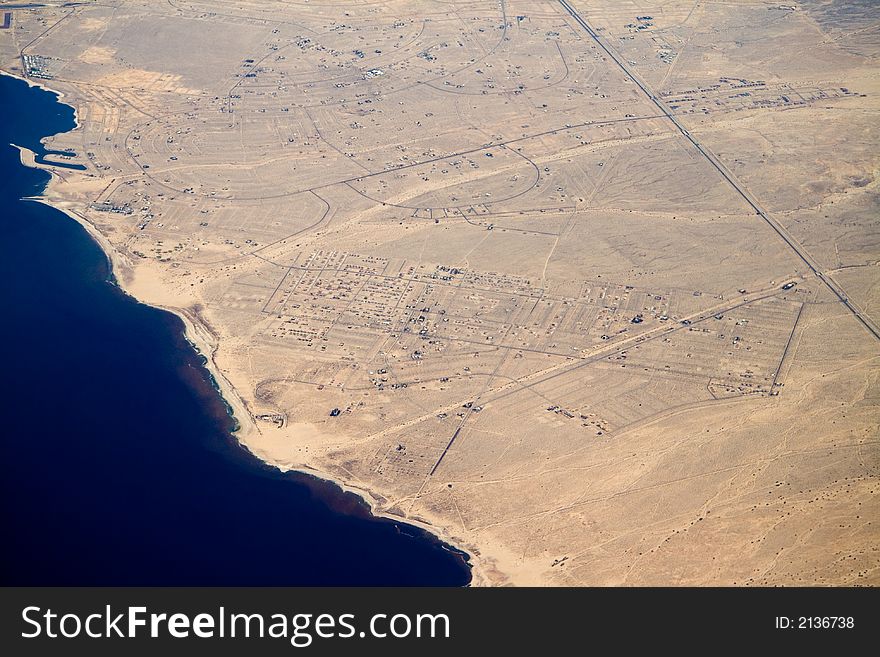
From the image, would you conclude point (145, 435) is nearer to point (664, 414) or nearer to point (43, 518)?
point (43, 518)

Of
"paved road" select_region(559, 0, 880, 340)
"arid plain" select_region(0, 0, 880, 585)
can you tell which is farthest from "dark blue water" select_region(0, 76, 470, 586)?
"paved road" select_region(559, 0, 880, 340)

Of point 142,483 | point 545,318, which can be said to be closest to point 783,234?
point 545,318

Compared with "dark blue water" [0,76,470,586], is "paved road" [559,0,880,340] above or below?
below

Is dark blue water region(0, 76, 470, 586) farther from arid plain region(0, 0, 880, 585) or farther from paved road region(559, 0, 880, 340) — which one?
paved road region(559, 0, 880, 340)

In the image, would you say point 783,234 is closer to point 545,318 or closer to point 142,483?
point 545,318

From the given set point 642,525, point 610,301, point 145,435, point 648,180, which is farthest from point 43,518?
point 648,180

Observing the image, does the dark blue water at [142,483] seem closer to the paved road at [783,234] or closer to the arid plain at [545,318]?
the arid plain at [545,318]

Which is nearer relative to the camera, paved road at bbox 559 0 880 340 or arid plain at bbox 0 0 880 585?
arid plain at bbox 0 0 880 585
